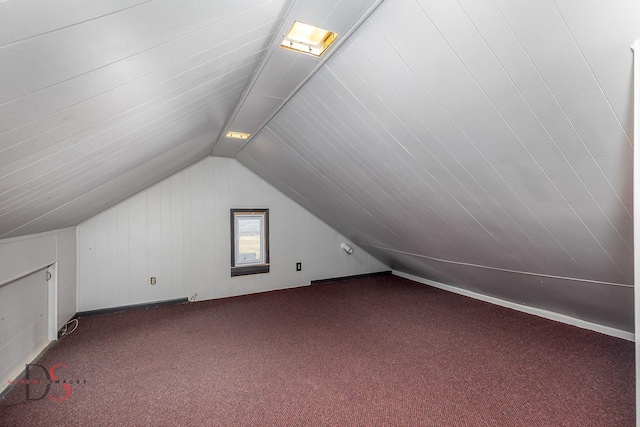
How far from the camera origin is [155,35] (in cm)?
96

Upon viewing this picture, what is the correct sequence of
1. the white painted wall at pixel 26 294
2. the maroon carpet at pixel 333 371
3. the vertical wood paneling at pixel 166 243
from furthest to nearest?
the vertical wood paneling at pixel 166 243 → the white painted wall at pixel 26 294 → the maroon carpet at pixel 333 371

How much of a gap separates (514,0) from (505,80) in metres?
0.33

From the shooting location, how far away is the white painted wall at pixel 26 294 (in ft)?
6.72

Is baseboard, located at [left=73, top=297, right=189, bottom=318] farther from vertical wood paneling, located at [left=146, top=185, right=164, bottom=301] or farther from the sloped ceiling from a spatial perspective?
the sloped ceiling

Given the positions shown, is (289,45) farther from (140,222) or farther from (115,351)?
(140,222)

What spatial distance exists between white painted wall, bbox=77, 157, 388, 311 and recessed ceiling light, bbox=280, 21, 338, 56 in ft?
10.1

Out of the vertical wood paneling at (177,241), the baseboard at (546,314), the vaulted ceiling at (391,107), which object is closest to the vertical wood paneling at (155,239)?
the vertical wood paneling at (177,241)

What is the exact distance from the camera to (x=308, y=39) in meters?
1.55

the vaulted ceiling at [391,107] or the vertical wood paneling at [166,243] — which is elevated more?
the vaulted ceiling at [391,107]

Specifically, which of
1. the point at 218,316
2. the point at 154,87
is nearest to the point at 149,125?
the point at 154,87

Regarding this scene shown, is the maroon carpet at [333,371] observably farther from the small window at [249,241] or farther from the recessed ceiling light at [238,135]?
the recessed ceiling light at [238,135]

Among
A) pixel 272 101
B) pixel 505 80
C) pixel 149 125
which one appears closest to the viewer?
pixel 505 80

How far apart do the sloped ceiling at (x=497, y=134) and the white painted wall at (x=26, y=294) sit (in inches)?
88.4

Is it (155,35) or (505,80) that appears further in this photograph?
(505,80)
